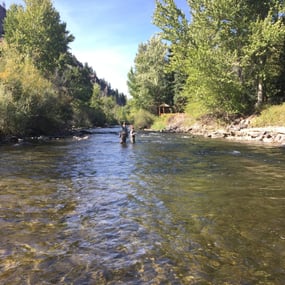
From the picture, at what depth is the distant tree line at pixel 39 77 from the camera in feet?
103

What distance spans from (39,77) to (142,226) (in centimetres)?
3384

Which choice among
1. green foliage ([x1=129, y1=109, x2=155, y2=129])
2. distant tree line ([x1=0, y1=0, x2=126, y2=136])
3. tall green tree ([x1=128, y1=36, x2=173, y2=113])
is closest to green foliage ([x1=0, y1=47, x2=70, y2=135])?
distant tree line ([x1=0, y1=0, x2=126, y2=136])

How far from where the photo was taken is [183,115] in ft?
189

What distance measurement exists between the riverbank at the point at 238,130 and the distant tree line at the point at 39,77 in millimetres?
16133

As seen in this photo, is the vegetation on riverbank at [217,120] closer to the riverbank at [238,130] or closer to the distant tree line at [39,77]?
the riverbank at [238,130]

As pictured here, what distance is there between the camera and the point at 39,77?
1532 inches

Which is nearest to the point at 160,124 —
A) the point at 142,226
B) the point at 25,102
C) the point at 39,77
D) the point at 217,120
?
the point at 217,120

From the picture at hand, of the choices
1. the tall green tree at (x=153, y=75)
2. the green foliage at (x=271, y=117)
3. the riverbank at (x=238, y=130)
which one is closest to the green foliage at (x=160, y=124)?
the riverbank at (x=238, y=130)

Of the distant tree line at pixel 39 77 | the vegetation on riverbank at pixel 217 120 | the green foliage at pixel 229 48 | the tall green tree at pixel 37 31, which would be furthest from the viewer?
the tall green tree at pixel 37 31

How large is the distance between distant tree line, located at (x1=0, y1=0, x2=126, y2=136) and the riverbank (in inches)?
635

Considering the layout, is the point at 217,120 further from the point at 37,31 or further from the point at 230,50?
the point at 37,31

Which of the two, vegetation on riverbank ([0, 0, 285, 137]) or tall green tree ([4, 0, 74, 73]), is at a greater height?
tall green tree ([4, 0, 74, 73])

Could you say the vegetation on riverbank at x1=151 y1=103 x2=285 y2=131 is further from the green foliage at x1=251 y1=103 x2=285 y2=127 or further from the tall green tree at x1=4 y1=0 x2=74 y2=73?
the tall green tree at x1=4 y1=0 x2=74 y2=73

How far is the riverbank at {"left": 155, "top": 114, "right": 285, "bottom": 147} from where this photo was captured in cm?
3001
